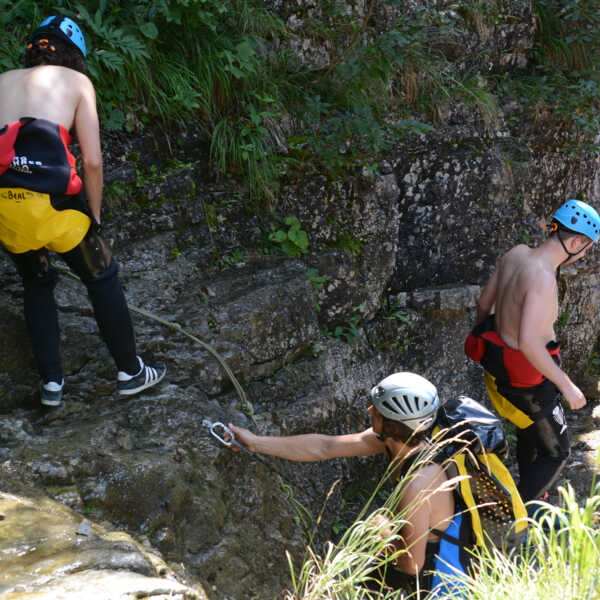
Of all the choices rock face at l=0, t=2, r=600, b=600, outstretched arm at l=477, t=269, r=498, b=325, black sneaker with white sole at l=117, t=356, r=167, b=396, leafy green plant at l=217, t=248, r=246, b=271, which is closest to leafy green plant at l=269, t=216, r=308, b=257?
rock face at l=0, t=2, r=600, b=600

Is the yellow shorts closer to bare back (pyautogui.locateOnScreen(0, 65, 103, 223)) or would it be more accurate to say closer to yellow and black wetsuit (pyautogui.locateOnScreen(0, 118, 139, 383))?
yellow and black wetsuit (pyautogui.locateOnScreen(0, 118, 139, 383))

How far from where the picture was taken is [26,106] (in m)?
2.90

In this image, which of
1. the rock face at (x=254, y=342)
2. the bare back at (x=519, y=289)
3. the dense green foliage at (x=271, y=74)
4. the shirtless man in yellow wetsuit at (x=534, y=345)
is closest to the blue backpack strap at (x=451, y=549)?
the rock face at (x=254, y=342)

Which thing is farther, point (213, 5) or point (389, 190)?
point (389, 190)

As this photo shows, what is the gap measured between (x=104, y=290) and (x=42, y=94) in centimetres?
101

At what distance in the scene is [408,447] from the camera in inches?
117

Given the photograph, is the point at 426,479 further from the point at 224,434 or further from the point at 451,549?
the point at 224,434

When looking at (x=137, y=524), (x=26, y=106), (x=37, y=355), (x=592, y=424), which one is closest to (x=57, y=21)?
(x=26, y=106)

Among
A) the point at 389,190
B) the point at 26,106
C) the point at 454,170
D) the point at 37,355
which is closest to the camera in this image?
the point at 26,106

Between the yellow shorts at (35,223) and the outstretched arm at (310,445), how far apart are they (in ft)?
4.31

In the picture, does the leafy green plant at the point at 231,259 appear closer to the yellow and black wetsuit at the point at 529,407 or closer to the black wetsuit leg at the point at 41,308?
the black wetsuit leg at the point at 41,308

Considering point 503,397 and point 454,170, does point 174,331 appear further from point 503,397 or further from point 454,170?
point 454,170

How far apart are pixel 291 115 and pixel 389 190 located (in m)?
1.14

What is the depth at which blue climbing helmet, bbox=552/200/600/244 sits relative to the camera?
13.5ft
